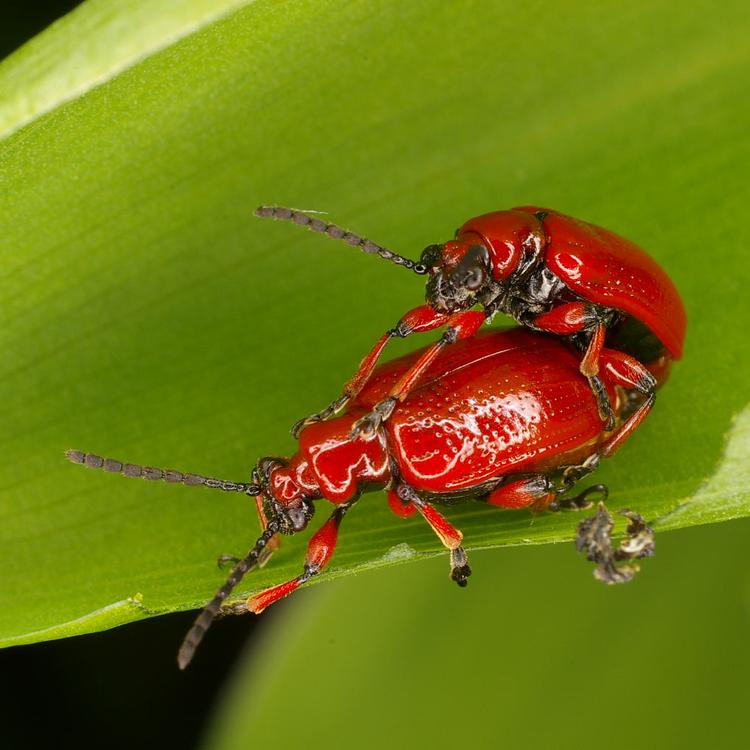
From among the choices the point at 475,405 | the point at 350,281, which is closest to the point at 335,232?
the point at 350,281

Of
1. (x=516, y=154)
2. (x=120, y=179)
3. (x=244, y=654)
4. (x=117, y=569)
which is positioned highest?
(x=120, y=179)

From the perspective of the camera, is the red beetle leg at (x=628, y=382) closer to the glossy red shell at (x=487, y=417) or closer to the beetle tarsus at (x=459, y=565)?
the glossy red shell at (x=487, y=417)

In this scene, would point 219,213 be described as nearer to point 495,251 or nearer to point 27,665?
point 495,251

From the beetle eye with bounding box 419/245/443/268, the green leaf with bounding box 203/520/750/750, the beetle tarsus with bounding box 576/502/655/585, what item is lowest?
the green leaf with bounding box 203/520/750/750

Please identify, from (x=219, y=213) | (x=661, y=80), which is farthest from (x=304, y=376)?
(x=661, y=80)

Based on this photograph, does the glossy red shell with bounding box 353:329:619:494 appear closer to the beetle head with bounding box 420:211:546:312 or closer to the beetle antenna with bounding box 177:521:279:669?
the beetle head with bounding box 420:211:546:312

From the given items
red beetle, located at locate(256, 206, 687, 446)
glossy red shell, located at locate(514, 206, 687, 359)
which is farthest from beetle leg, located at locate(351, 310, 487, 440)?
glossy red shell, located at locate(514, 206, 687, 359)
